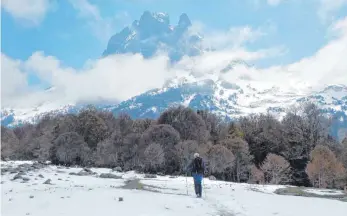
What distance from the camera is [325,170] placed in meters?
68.1

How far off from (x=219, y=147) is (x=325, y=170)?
759 inches

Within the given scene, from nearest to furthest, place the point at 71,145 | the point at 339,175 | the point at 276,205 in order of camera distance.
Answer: the point at 276,205 < the point at 339,175 < the point at 71,145

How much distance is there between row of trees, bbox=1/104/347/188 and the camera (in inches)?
2911

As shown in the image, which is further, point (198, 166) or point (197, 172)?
point (198, 166)

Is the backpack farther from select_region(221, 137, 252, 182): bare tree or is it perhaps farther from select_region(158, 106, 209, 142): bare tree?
select_region(158, 106, 209, 142): bare tree

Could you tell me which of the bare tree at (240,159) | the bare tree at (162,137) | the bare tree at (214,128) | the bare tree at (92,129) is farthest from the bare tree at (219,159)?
the bare tree at (92,129)

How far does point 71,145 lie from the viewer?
310 ft

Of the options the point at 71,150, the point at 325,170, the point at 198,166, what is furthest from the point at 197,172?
the point at 71,150

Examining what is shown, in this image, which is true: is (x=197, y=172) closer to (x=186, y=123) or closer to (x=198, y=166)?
(x=198, y=166)

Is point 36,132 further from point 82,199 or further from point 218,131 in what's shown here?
point 82,199

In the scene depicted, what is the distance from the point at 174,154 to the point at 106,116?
55.1m

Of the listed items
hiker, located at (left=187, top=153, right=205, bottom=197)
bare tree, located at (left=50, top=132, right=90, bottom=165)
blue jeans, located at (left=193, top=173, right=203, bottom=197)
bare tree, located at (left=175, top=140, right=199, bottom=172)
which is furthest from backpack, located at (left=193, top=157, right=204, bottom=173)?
bare tree, located at (left=50, top=132, right=90, bottom=165)

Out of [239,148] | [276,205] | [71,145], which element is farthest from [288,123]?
[276,205]

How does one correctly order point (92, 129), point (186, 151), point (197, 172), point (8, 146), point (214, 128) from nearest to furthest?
point (197, 172) < point (186, 151) < point (92, 129) < point (214, 128) < point (8, 146)
